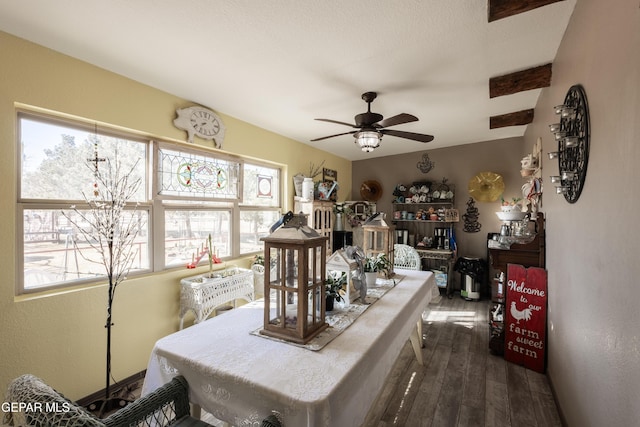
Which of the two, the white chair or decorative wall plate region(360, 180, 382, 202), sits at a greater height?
decorative wall plate region(360, 180, 382, 202)

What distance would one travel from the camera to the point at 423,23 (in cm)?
168

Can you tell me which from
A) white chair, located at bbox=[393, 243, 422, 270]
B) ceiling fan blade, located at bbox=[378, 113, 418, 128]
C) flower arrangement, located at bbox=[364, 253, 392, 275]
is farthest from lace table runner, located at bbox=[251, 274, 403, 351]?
white chair, located at bbox=[393, 243, 422, 270]

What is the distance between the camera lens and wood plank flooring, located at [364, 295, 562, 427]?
188 cm

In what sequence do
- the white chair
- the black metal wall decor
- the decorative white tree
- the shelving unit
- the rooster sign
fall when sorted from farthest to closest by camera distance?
the shelving unit
the white chair
the rooster sign
the decorative white tree
the black metal wall decor

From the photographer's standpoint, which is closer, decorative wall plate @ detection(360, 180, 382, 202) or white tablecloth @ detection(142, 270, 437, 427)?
white tablecloth @ detection(142, 270, 437, 427)

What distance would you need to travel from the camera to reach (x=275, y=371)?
3.51 feet

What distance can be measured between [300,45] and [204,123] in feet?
4.70

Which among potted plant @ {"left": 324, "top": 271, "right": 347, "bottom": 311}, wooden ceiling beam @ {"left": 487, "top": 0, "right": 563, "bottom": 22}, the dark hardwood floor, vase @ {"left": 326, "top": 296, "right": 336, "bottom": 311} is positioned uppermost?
wooden ceiling beam @ {"left": 487, "top": 0, "right": 563, "bottom": 22}

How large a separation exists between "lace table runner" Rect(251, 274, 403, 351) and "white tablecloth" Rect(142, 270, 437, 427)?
3 cm

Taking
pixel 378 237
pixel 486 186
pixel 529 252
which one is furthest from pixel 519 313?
pixel 486 186

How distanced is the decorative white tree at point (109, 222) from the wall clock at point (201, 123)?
58 cm

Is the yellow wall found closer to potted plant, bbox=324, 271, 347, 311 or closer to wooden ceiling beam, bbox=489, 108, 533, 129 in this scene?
potted plant, bbox=324, 271, 347, 311

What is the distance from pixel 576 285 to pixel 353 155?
4.21 metres

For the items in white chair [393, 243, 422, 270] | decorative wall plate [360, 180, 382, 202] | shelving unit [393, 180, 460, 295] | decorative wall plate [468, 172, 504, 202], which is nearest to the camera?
white chair [393, 243, 422, 270]
